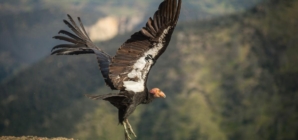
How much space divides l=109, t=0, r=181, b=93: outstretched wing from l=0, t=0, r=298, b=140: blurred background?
283ft

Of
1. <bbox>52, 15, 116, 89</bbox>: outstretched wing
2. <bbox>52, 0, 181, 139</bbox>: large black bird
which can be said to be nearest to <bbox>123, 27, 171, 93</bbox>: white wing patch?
<bbox>52, 0, 181, 139</bbox>: large black bird

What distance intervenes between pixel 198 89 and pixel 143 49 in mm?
112275

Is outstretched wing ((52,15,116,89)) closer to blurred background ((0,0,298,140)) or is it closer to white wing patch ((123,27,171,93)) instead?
white wing patch ((123,27,171,93))

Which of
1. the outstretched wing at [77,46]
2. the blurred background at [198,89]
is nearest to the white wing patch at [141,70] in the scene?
the outstretched wing at [77,46]

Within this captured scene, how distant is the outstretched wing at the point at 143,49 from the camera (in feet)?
42.8

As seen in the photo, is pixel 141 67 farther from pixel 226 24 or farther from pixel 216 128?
pixel 226 24

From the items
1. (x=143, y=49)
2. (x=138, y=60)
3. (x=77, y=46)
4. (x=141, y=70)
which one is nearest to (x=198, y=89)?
(x=77, y=46)

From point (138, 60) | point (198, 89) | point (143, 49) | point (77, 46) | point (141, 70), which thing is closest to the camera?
point (143, 49)

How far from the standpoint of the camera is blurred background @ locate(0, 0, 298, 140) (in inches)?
4535

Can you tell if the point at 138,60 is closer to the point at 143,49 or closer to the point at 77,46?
the point at 143,49

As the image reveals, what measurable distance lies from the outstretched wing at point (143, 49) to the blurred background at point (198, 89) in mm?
86323

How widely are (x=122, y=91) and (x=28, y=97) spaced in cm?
12330

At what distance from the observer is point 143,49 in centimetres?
1355

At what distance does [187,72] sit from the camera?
127312 millimetres
